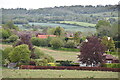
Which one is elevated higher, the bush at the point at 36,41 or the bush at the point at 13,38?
the bush at the point at 13,38

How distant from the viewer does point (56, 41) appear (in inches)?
2406

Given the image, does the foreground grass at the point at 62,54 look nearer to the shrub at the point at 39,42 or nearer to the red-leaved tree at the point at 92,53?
the shrub at the point at 39,42

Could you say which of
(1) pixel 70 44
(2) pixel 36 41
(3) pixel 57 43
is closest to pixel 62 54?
(3) pixel 57 43

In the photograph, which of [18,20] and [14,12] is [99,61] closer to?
[18,20]

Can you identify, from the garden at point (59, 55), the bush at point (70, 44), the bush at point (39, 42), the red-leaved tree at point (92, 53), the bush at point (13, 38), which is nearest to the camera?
the garden at point (59, 55)

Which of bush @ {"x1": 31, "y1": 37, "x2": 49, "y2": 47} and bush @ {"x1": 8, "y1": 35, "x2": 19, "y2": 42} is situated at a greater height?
bush @ {"x1": 8, "y1": 35, "x2": 19, "y2": 42}

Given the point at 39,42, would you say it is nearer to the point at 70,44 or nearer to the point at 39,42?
the point at 39,42

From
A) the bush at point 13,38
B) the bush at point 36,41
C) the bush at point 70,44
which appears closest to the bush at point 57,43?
the bush at point 70,44

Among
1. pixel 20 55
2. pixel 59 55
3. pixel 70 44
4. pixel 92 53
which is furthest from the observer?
pixel 70 44

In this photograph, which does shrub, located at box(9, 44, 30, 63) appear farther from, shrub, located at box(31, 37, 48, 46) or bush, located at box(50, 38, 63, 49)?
shrub, located at box(31, 37, 48, 46)

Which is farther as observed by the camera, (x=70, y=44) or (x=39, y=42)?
(x=39, y=42)

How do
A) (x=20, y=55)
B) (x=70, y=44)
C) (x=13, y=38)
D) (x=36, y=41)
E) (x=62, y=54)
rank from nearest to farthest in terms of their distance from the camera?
1. (x=20, y=55)
2. (x=62, y=54)
3. (x=70, y=44)
4. (x=36, y=41)
5. (x=13, y=38)

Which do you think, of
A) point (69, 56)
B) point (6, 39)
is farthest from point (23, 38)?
point (6, 39)

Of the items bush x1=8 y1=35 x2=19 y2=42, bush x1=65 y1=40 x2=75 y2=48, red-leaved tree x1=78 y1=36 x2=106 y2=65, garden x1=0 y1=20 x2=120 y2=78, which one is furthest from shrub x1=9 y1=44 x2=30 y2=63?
bush x1=8 y1=35 x2=19 y2=42
